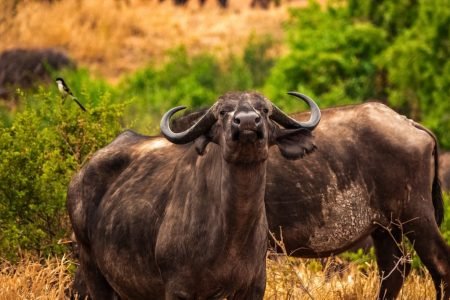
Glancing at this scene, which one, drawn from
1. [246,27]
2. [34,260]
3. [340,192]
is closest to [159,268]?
[340,192]

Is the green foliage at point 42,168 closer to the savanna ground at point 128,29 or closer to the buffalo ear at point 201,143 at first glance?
the buffalo ear at point 201,143

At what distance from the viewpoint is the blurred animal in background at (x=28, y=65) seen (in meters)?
24.7

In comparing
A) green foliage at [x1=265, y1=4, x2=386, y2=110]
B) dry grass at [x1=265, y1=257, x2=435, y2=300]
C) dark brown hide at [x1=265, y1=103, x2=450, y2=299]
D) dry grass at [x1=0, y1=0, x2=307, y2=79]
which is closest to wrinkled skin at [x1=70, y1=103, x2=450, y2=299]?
dark brown hide at [x1=265, y1=103, x2=450, y2=299]

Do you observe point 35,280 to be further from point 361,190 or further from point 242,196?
point 242,196

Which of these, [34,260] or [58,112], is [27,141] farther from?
[34,260]

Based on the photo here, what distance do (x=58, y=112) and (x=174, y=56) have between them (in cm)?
1611

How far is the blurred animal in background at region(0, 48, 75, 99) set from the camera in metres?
24.7

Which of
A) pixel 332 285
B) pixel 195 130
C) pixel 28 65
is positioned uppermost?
pixel 195 130

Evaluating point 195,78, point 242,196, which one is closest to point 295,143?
point 242,196

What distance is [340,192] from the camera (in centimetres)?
887

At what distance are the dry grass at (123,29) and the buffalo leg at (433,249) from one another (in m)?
18.7

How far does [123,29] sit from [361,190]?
71.3 ft

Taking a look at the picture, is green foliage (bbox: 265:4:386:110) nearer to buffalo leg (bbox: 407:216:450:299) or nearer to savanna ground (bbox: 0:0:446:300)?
savanna ground (bbox: 0:0:446:300)

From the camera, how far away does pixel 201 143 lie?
23.2 feet
